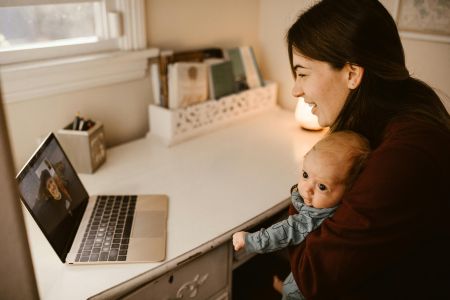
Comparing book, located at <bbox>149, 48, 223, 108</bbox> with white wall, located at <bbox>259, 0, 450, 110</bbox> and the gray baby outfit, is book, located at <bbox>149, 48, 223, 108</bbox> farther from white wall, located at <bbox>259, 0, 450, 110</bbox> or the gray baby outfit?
the gray baby outfit

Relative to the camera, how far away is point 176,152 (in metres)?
1.56

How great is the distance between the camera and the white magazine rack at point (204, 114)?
1.59 meters

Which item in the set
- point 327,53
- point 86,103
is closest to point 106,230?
point 86,103

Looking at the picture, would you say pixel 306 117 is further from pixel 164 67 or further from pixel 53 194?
pixel 53 194

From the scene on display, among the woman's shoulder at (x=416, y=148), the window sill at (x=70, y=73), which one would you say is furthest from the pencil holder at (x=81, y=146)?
the woman's shoulder at (x=416, y=148)

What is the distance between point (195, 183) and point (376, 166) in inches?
26.4

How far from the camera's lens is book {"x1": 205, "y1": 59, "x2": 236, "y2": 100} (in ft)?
5.59

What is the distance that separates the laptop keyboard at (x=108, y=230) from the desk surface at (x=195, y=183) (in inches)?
1.4

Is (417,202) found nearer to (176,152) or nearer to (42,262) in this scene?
(42,262)

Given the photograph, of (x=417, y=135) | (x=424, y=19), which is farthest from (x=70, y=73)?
(x=424, y=19)

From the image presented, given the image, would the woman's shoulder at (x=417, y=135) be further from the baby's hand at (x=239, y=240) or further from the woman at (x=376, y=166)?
the baby's hand at (x=239, y=240)

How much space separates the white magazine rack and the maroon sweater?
84cm

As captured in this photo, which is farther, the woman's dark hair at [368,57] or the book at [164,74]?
the book at [164,74]

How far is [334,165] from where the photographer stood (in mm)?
926
